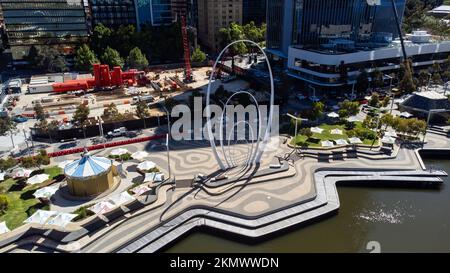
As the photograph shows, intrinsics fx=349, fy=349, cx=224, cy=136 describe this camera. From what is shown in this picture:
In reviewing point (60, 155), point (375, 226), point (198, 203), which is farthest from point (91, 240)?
point (375, 226)

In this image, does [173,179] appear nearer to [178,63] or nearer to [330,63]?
[330,63]

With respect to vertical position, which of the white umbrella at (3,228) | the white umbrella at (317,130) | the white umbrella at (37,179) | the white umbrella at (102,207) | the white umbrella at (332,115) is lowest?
the white umbrella at (3,228)

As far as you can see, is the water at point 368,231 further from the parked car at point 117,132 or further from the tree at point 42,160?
the parked car at point 117,132

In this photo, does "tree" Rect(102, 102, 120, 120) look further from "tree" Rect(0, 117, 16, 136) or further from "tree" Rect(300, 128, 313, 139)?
"tree" Rect(300, 128, 313, 139)

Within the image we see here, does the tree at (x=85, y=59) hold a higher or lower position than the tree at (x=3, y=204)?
higher

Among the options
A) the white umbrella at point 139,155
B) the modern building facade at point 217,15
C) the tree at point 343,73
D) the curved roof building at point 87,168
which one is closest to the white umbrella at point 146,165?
the white umbrella at point 139,155

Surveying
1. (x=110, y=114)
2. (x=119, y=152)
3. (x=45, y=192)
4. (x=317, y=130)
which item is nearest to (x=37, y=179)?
(x=45, y=192)

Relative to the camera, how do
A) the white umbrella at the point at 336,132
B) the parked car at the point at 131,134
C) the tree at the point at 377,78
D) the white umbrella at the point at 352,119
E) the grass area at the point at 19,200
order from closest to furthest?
the grass area at the point at 19,200 < the white umbrella at the point at 336,132 < the parked car at the point at 131,134 < the white umbrella at the point at 352,119 < the tree at the point at 377,78
